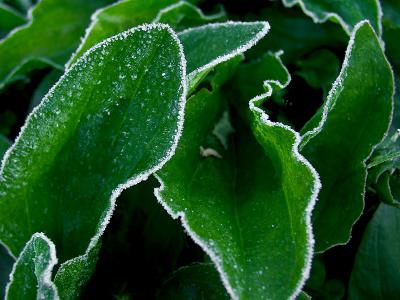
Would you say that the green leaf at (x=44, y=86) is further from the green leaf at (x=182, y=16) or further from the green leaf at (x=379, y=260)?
the green leaf at (x=379, y=260)

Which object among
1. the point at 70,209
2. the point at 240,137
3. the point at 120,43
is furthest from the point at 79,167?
the point at 240,137

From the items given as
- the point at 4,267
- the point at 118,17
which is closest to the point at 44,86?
the point at 118,17

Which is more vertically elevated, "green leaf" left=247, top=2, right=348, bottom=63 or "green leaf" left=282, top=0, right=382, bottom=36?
"green leaf" left=282, top=0, right=382, bottom=36

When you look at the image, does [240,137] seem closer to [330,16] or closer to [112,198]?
[330,16]

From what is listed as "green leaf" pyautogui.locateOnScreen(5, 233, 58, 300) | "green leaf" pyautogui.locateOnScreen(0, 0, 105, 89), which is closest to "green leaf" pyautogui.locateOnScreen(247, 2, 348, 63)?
"green leaf" pyautogui.locateOnScreen(0, 0, 105, 89)

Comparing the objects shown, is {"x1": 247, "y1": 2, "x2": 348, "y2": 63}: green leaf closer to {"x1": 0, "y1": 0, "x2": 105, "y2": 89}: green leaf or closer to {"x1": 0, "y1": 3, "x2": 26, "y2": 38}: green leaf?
{"x1": 0, "y1": 0, "x2": 105, "y2": 89}: green leaf

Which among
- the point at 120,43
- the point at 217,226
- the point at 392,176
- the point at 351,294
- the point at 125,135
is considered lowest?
the point at 351,294

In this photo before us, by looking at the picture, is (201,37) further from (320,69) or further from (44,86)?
(44,86)
